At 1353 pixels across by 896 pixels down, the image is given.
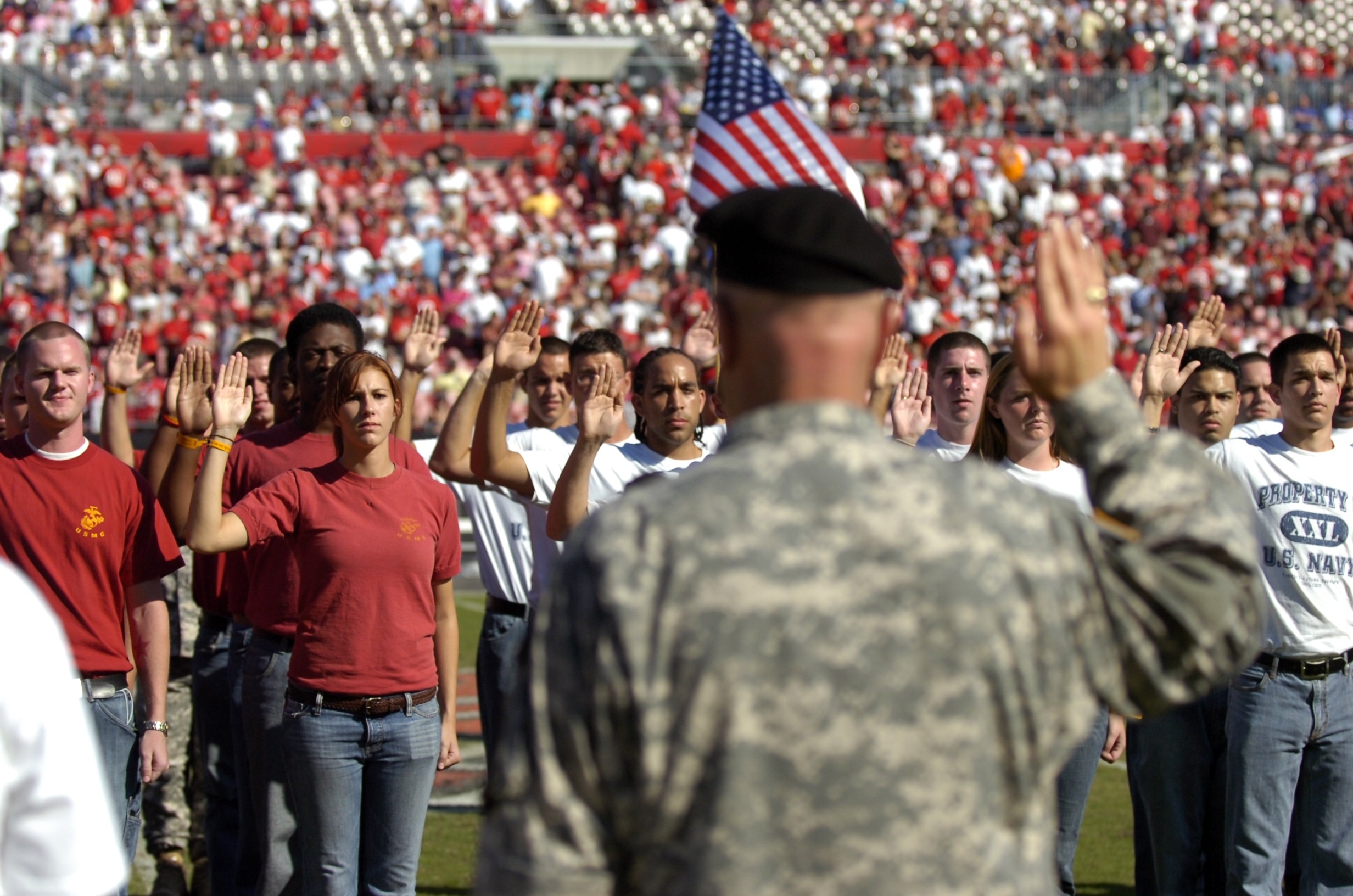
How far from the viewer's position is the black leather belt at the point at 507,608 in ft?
21.6

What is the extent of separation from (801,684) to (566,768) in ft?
1.03

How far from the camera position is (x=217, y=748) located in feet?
20.1

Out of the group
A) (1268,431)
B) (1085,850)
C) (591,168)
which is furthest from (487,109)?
(1085,850)

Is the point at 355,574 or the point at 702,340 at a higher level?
the point at 702,340

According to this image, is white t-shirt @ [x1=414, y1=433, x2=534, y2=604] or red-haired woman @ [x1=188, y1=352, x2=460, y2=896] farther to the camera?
white t-shirt @ [x1=414, y1=433, x2=534, y2=604]

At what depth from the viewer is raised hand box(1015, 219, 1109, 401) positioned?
2.26 m

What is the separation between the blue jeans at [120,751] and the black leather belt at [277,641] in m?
0.47

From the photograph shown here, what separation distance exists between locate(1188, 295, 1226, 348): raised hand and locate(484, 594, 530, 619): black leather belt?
9.35 feet

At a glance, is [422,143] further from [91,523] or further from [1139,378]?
[91,523]

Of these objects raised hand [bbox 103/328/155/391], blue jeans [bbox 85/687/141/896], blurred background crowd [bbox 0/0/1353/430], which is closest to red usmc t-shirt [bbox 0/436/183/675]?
blue jeans [bbox 85/687/141/896]

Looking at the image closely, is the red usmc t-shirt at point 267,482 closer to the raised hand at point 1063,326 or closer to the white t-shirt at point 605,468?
the white t-shirt at point 605,468

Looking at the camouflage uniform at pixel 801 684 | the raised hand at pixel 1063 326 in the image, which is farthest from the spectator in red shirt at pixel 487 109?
the camouflage uniform at pixel 801 684

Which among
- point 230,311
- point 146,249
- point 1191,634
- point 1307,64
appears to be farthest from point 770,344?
point 1307,64

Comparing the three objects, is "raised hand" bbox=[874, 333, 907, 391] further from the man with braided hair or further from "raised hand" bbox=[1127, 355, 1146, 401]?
"raised hand" bbox=[1127, 355, 1146, 401]
